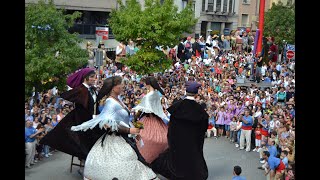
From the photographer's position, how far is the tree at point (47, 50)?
15.5 m

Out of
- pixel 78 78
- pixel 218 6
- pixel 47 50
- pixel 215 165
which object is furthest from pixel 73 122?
pixel 218 6

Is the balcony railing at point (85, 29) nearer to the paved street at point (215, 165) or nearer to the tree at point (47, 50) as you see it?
the tree at point (47, 50)

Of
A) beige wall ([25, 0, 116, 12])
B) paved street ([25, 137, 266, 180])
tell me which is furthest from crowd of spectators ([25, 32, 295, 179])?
beige wall ([25, 0, 116, 12])

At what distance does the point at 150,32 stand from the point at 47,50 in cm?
708

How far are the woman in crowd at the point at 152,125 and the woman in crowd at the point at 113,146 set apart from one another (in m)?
1.15

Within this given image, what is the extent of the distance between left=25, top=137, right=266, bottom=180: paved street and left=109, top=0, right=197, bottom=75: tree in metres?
8.35

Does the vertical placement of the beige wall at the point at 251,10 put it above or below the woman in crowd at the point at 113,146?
above

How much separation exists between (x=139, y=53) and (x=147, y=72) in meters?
0.88

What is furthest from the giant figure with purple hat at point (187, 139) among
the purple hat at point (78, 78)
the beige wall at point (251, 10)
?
the beige wall at point (251, 10)

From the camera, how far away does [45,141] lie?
9516 millimetres

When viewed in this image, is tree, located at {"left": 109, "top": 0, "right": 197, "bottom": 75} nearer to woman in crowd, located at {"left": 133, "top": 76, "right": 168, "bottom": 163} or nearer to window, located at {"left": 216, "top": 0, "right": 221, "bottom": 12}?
woman in crowd, located at {"left": 133, "top": 76, "right": 168, "bottom": 163}

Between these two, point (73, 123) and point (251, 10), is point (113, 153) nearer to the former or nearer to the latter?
point (73, 123)

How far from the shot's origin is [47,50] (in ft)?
52.3
